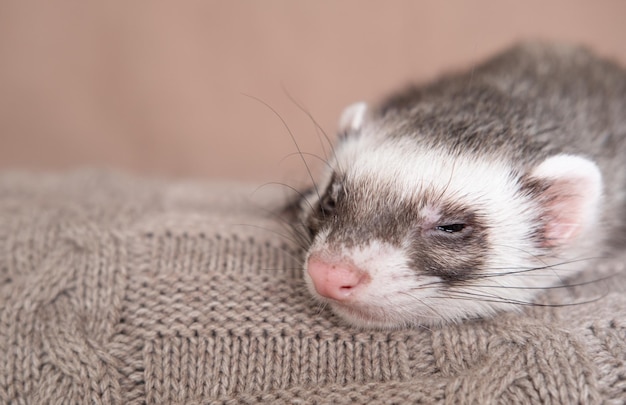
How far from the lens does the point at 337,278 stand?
100cm

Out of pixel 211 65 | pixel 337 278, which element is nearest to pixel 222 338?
pixel 337 278

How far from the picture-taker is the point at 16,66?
2.46m

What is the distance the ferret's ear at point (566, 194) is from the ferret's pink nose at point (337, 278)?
43 cm

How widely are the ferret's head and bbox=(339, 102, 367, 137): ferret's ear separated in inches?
6.2

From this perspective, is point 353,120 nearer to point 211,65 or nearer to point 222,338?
point 222,338

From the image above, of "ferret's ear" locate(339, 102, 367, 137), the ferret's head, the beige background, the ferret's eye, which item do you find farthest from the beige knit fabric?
the beige background

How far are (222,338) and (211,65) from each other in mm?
1682

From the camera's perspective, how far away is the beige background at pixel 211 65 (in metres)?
2.45

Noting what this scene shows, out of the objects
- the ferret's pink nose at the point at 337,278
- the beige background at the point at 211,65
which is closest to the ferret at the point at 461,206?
the ferret's pink nose at the point at 337,278

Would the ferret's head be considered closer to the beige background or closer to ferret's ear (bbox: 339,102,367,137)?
ferret's ear (bbox: 339,102,367,137)

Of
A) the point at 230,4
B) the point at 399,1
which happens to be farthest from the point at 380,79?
the point at 230,4

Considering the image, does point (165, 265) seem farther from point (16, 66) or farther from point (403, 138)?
point (16, 66)

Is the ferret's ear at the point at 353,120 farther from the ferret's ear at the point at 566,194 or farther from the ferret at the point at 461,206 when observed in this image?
the ferret's ear at the point at 566,194

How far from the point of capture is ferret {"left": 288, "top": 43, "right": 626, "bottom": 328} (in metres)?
1.04
